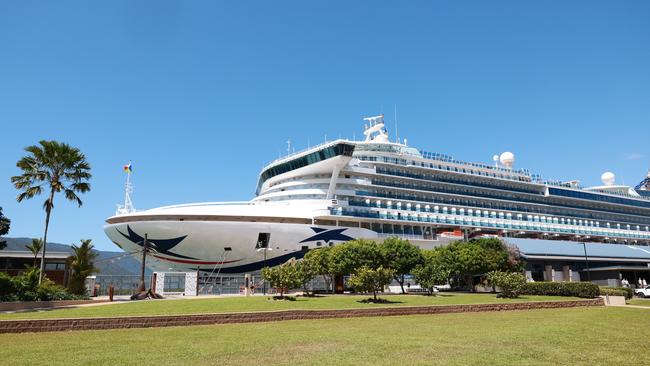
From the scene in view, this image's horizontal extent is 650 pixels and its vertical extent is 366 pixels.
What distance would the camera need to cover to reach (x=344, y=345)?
535 inches

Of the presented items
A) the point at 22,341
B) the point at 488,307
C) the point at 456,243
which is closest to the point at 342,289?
the point at 456,243

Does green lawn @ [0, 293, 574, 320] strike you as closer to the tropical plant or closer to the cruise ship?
the tropical plant

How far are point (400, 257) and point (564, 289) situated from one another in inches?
564

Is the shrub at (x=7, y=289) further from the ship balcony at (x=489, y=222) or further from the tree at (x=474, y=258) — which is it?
the tree at (x=474, y=258)

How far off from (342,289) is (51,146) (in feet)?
91.8

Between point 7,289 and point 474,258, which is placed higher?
point 474,258

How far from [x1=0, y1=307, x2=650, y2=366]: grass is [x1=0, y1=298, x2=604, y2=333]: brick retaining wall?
66cm

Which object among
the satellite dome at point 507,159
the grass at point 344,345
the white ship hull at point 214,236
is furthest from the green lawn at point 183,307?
the satellite dome at point 507,159

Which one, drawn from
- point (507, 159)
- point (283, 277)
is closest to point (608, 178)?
point (507, 159)

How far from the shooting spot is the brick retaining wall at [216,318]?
1648 cm

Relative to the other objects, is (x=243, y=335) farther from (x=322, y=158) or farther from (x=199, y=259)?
(x=322, y=158)

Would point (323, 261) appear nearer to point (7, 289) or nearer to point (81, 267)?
point (81, 267)

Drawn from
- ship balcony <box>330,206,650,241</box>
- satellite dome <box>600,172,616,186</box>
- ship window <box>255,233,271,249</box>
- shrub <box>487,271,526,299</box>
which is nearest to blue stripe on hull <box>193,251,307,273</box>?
ship window <box>255,233,271,249</box>

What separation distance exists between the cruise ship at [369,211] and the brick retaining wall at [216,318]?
2456 cm
